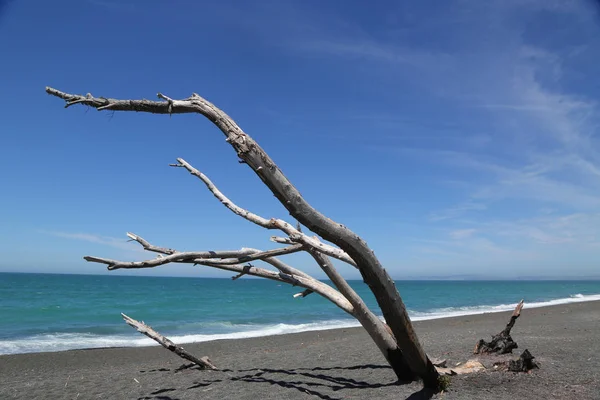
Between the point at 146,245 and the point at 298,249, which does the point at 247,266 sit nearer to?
the point at 298,249

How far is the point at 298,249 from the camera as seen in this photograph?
5.42 meters

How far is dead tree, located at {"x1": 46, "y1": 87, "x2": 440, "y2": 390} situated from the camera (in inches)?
135

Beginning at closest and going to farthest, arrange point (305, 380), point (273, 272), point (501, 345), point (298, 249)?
point (298, 249) < point (273, 272) < point (305, 380) < point (501, 345)

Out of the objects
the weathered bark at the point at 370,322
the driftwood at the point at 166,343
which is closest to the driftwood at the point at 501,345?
the weathered bark at the point at 370,322

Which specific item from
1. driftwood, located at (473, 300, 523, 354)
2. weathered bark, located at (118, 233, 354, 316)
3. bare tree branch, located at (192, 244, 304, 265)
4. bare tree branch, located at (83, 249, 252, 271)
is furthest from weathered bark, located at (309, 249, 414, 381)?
driftwood, located at (473, 300, 523, 354)

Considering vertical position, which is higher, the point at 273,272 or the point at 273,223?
the point at 273,223

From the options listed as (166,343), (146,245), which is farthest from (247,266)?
(166,343)

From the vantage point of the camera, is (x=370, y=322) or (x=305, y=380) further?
(x=305, y=380)

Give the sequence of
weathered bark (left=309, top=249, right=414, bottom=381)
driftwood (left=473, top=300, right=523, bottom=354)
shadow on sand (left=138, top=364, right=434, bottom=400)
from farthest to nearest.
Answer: driftwood (left=473, top=300, right=523, bottom=354) < shadow on sand (left=138, top=364, right=434, bottom=400) < weathered bark (left=309, top=249, right=414, bottom=381)

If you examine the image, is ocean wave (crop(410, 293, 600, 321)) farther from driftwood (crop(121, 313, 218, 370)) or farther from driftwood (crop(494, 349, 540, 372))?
driftwood (crop(494, 349, 540, 372))

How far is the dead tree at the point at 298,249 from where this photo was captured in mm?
3436

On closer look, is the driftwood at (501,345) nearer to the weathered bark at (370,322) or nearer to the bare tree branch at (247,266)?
the weathered bark at (370,322)

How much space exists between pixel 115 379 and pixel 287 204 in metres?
6.59

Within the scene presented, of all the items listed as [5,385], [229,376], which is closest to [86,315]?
[5,385]
